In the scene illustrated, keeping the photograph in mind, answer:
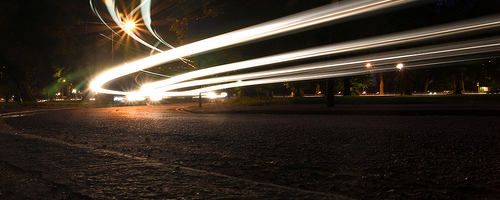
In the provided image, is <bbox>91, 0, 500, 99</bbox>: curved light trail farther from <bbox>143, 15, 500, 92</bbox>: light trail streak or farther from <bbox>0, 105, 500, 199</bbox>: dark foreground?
<bbox>0, 105, 500, 199</bbox>: dark foreground

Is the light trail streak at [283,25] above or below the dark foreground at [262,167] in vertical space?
above

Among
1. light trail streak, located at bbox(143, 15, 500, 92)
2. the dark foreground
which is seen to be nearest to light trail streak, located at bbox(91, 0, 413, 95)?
light trail streak, located at bbox(143, 15, 500, 92)

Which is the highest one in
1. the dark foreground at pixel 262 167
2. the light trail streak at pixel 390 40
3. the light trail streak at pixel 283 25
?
the light trail streak at pixel 283 25

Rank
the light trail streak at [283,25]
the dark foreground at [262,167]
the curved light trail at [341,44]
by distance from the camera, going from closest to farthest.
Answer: the dark foreground at [262,167] → the light trail streak at [283,25] → the curved light trail at [341,44]

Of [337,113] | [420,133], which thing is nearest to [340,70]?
[337,113]

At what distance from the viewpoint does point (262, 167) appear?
5000 mm

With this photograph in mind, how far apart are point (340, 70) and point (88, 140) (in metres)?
14.7

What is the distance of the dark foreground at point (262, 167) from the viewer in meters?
3.78

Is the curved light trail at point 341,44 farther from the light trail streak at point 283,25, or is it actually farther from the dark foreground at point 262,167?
the dark foreground at point 262,167

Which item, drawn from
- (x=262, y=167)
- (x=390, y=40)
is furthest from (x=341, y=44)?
(x=262, y=167)

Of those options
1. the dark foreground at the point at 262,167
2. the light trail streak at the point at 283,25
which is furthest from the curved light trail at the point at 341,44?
the dark foreground at the point at 262,167

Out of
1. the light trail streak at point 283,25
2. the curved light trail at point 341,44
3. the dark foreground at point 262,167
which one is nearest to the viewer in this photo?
the dark foreground at point 262,167

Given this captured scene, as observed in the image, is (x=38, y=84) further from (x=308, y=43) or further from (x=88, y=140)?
(x=88, y=140)

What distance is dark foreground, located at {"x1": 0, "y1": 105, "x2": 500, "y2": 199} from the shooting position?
12.4 feet
